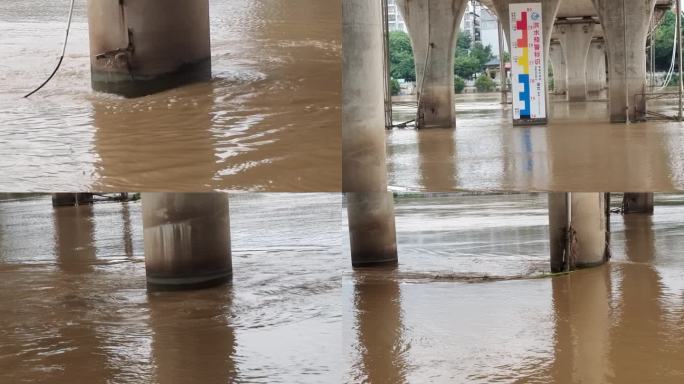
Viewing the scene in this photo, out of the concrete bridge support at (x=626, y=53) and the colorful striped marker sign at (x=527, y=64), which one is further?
the concrete bridge support at (x=626, y=53)

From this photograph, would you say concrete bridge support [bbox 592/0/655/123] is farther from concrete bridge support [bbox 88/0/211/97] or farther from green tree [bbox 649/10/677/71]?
green tree [bbox 649/10/677/71]

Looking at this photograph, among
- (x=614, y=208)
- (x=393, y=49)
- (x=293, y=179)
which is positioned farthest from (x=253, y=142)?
(x=393, y=49)

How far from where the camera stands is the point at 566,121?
3447 cm

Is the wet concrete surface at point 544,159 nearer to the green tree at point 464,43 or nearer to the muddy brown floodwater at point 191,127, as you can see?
the muddy brown floodwater at point 191,127

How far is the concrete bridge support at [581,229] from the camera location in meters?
18.9

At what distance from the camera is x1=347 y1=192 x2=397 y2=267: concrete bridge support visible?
19.9m

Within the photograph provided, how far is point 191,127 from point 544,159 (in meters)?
11.7

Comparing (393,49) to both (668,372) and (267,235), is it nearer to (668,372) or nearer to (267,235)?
(267,235)

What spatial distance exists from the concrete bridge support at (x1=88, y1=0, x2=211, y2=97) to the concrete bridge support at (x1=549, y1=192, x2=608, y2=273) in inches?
378

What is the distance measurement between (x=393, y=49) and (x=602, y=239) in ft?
272

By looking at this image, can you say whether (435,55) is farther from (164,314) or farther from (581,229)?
(164,314)

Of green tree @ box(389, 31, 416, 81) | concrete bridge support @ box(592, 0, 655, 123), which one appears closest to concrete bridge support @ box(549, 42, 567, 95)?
green tree @ box(389, 31, 416, 81)

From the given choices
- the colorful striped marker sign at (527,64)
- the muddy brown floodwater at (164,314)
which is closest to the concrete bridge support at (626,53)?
the colorful striped marker sign at (527,64)

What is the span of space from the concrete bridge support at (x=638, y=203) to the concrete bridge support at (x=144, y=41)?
18781 millimetres
